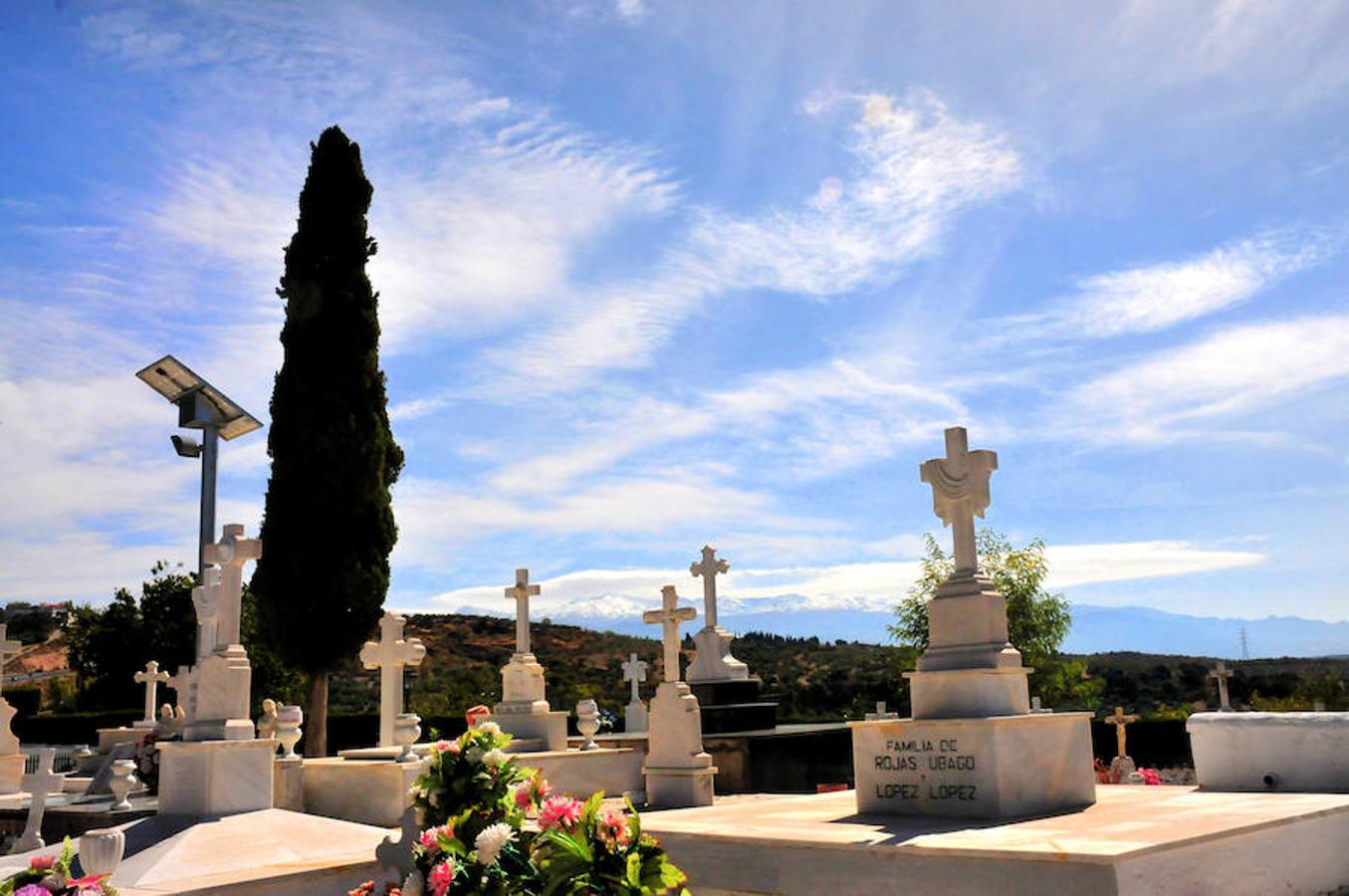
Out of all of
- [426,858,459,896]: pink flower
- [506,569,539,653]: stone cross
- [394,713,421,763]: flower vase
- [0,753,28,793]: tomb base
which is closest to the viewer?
[426,858,459,896]: pink flower

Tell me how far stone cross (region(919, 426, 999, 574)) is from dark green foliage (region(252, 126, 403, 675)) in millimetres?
12946

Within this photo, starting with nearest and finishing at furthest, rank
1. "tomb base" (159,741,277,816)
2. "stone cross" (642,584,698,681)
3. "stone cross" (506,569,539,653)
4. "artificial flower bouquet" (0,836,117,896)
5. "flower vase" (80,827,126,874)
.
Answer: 1. "artificial flower bouquet" (0,836,117,896)
2. "flower vase" (80,827,126,874)
3. "tomb base" (159,741,277,816)
4. "stone cross" (642,584,698,681)
5. "stone cross" (506,569,539,653)

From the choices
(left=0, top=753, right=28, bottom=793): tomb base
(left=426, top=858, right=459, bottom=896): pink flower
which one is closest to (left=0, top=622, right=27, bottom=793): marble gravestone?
(left=0, top=753, right=28, bottom=793): tomb base

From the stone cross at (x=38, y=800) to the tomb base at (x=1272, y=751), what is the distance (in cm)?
Answer: 1159

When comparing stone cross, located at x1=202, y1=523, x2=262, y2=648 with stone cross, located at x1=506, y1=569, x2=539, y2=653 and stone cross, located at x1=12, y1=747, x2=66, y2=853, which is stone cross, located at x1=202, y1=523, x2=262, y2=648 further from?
stone cross, located at x1=506, y1=569, x2=539, y2=653

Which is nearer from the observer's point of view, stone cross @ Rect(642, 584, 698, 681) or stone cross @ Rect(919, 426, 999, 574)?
stone cross @ Rect(919, 426, 999, 574)

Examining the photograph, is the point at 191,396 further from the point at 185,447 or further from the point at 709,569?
the point at 709,569

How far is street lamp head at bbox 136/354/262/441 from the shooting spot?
57.3ft

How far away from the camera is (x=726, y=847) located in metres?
7.22

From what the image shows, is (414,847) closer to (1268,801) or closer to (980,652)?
(980,652)

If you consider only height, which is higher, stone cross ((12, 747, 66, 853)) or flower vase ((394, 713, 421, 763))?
flower vase ((394, 713, 421, 763))

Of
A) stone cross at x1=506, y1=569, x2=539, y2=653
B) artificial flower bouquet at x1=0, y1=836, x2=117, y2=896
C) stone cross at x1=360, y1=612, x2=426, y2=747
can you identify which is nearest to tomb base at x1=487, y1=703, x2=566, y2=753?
stone cross at x1=506, y1=569, x2=539, y2=653

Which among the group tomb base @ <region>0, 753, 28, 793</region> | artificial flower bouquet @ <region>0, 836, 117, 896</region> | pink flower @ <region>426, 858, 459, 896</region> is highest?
pink flower @ <region>426, 858, 459, 896</region>

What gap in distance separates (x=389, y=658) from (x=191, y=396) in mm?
7252
